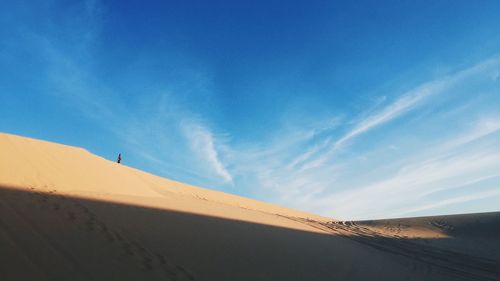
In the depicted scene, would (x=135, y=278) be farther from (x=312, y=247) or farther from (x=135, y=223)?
(x=312, y=247)

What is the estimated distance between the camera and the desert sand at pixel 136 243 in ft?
15.8

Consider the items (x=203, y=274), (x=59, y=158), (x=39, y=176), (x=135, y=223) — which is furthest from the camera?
(x=59, y=158)

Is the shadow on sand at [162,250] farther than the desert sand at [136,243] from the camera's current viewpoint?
No

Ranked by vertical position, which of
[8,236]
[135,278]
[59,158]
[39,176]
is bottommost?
[135,278]

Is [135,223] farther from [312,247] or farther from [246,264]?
[312,247]

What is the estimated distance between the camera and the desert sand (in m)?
4.81

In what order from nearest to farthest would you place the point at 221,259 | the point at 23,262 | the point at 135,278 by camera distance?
the point at 23,262
the point at 135,278
the point at 221,259

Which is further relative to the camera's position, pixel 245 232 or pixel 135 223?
pixel 245 232

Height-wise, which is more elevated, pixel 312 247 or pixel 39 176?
pixel 39 176

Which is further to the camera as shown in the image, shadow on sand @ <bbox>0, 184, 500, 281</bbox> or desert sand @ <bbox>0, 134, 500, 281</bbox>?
desert sand @ <bbox>0, 134, 500, 281</bbox>

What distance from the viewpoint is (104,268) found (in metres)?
4.71

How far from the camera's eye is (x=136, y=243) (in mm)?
5926

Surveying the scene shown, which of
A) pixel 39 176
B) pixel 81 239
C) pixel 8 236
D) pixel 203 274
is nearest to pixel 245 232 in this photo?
pixel 203 274

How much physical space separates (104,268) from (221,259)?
2004 mm
